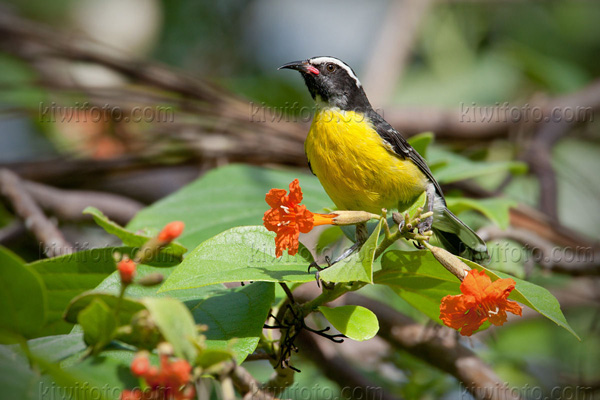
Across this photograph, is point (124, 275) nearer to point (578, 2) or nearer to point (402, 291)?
point (402, 291)

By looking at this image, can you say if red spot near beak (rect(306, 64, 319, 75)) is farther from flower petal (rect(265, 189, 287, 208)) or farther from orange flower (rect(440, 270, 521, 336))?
orange flower (rect(440, 270, 521, 336))

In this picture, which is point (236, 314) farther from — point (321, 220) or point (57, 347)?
point (57, 347)

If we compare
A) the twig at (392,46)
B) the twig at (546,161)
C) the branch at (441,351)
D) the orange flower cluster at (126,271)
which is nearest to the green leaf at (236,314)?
the orange flower cluster at (126,271)

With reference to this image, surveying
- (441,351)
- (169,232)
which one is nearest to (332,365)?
(441,351)

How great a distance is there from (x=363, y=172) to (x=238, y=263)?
1.14 metres

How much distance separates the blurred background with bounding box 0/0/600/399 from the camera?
10.6 ft

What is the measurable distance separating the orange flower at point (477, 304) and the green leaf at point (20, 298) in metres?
0.92

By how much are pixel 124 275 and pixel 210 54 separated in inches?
231

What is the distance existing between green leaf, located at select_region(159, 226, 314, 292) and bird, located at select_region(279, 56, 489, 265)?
84 cm

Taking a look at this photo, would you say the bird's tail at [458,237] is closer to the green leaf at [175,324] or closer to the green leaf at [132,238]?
the green leaf at [132,238]

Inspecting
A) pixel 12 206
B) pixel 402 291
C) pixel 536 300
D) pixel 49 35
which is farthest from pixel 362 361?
pixel 49 35

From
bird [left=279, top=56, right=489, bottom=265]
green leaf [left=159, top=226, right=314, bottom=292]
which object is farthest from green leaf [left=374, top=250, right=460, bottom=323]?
bird [left=279, top=56, right=489, bottom=265]

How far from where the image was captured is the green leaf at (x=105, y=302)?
1226mm

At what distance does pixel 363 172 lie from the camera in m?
2.54
